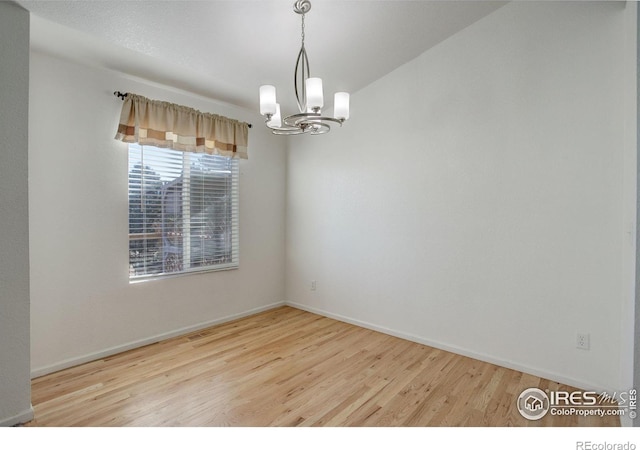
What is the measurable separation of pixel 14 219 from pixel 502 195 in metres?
3.54

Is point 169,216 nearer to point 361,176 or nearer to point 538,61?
point 361,176

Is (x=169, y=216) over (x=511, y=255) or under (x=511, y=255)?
over

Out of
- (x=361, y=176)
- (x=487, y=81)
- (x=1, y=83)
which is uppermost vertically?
(x=487, y=81)

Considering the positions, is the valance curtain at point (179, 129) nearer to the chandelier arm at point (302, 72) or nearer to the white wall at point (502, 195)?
the chandelier arm at point (302, 72)

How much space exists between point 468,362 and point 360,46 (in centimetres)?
302

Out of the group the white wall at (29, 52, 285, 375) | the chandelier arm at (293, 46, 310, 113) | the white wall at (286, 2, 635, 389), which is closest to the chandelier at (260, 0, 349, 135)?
the chandelier arm at (293, 46, 310, 113)

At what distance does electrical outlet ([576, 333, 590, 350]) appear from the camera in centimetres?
238

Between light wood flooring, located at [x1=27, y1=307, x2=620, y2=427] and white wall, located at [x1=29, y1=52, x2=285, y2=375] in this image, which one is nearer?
light wood flooring, located at [x1=27, y1=307, x2=620, y2=427]

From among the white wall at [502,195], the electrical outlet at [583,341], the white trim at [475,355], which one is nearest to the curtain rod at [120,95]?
the white wall at [502,195]

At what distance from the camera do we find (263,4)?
2.32 metres

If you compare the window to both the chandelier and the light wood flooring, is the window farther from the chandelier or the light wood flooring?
the chandelier

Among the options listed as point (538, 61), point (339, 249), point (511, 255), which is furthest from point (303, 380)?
point (538, 61)

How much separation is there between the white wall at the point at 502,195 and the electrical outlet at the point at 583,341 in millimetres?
34

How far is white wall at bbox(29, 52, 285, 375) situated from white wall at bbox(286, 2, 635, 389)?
6.72 ft
